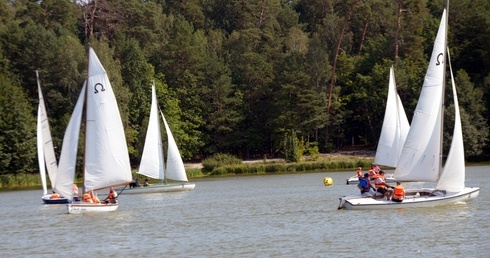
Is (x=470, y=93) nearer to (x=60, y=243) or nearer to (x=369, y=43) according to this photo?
(x=369, y=43)

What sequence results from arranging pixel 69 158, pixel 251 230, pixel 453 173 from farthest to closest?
pixel 69 158 < pixel 453 173 < pixel 251 230

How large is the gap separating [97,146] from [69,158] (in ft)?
4.74

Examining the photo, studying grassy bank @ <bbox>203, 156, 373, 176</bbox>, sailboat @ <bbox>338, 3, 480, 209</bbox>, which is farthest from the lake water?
grassy bank @ <bbox>203, 156, 373, 176</bbox>

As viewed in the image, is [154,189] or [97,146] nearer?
[97,146]

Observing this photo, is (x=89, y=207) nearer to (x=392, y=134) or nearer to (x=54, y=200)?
(x=54, y=200)

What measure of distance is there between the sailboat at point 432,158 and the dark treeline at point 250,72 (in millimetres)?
46147

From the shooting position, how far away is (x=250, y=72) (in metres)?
95.6

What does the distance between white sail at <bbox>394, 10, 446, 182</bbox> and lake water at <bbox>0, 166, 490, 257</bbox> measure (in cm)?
178

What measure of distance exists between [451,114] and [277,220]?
4590 centimetres

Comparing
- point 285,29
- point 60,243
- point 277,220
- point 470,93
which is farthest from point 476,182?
point 285,29

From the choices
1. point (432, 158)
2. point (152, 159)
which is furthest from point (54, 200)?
point (432, 158)

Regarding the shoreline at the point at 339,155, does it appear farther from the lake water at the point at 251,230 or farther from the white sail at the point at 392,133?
the lake water at the point at 251,230

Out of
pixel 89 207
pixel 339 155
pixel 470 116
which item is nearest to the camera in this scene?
pixel 89 207

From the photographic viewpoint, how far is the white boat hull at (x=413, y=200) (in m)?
35.6
